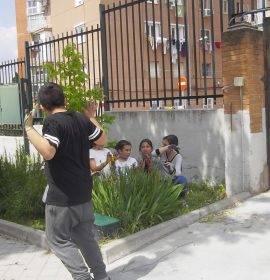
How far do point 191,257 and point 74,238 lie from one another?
4.28ft

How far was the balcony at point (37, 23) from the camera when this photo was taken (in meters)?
39.9

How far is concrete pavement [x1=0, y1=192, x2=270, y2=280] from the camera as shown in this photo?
3951mm

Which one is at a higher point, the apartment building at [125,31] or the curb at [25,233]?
the apartment building at [125,31]

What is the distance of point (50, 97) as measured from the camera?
3480mm

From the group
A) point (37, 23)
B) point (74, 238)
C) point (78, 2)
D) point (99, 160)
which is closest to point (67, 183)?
point (74, 238)

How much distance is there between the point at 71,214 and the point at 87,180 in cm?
30

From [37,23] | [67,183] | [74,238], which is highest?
[37,23]

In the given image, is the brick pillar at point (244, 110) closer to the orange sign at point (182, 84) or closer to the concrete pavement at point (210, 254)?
the concrete pavement at point (210, 254)

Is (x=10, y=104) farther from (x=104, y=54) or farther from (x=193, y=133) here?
(x=193, y=133)

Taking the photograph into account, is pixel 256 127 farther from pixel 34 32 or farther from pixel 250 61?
pixel 34 32

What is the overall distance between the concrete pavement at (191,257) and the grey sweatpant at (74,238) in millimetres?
534

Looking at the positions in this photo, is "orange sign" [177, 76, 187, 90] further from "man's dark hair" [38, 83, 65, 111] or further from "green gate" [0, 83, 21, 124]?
"green gate" [0, 83, 21, 124]

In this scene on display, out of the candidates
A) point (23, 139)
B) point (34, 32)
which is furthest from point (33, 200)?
point (34, 32)

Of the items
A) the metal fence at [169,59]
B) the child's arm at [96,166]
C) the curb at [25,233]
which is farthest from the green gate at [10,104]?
the curb at [25,233]
